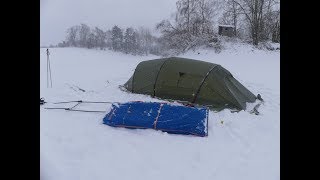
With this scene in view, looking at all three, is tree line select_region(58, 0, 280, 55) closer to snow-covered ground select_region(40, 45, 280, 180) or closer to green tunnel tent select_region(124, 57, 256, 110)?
green tunnel tent select_region(124, 57, 256, 110)

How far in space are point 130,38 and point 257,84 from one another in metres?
25.1

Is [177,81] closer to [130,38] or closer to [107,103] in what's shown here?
[107,103]

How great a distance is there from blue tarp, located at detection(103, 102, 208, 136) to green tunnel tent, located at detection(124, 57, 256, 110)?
1503 millimetres

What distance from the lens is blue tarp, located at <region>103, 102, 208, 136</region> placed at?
5740 mm

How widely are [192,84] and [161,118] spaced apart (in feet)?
7.32

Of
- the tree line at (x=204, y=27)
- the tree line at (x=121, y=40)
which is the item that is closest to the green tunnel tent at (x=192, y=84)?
the tree line at (x=204, y=27)

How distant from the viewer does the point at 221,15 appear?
97.6 ft

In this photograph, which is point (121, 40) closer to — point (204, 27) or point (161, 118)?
point (204, 27)

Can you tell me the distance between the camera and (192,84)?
797 centimetres

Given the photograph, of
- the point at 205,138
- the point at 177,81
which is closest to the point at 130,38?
the point at 177,81

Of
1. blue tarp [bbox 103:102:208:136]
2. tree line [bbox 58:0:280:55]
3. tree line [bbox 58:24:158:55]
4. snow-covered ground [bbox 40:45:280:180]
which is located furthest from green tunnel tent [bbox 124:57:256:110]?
tree line [bbox 58:24:158:55]

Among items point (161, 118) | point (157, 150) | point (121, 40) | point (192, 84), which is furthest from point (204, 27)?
point (157, 150)
